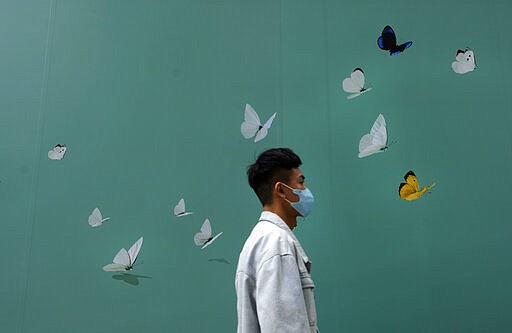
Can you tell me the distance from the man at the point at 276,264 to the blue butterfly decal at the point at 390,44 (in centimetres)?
100

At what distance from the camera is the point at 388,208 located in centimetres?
221

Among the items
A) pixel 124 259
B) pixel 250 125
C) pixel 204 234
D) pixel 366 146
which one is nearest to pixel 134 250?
pixel 124 259

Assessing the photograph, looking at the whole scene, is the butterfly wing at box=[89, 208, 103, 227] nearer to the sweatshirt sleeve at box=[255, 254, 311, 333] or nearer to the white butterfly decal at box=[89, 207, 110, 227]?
the white butterfly decal at box=[89, 207, 110, 227]

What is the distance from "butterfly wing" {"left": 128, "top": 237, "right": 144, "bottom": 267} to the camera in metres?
2.27

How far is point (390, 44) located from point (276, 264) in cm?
145

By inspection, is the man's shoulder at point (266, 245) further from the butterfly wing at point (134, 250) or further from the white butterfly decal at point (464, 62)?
the white butterfly decal at point (464, 62)

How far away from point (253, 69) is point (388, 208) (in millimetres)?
960

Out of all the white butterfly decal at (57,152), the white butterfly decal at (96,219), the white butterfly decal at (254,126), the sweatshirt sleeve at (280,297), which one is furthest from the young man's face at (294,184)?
the white butterfly decal at (57,152)

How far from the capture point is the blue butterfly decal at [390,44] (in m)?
2.36

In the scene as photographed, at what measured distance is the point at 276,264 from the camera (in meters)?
1.40

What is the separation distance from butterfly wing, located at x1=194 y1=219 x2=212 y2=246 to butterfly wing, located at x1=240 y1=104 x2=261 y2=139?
47 centimetres

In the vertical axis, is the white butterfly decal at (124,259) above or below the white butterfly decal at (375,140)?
below

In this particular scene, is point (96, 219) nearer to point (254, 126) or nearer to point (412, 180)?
point (254, 126)

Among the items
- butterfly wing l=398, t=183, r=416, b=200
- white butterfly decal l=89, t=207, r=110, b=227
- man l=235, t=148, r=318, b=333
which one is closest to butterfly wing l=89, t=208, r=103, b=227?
white butterfly decal l=89, t=207, r=110, b=227
